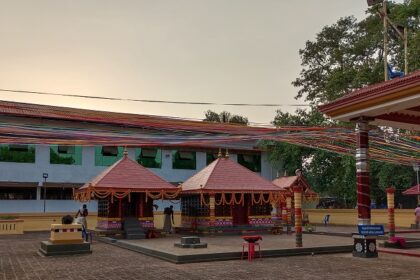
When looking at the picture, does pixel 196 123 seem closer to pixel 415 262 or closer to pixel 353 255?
pixel 353 255

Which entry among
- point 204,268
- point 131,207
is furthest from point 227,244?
point 131,207

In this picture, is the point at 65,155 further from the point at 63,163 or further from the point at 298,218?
the point at 298,218

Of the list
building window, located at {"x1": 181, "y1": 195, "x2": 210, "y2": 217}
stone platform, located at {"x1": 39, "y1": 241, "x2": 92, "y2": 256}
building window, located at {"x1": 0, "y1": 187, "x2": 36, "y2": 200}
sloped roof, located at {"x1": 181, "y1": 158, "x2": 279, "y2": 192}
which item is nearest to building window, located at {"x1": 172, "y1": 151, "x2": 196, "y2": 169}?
building window, located at {"x1": 0, "y1": 187, "x2": 36, "y2": 200}

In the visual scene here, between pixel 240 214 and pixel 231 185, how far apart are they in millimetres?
1912

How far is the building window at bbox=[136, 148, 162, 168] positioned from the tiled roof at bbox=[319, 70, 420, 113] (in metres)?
25.9

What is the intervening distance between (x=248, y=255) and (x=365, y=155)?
15.6ft

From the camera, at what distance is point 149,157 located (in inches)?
1608

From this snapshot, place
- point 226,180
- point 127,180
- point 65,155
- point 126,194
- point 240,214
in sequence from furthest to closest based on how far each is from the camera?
point 65,155, point 240,214, point 226,180, point 127,180, point 126,194

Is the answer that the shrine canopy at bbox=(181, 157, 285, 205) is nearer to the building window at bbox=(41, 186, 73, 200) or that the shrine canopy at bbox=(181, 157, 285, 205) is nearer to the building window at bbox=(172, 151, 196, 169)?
the building window at bbox=(41, 186, 73, 200)

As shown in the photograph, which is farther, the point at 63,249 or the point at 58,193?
the point at 58,193

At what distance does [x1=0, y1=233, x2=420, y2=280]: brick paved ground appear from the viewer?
12188 millimetres

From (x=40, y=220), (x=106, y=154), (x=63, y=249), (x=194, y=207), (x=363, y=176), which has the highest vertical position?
(x=106, y=154)

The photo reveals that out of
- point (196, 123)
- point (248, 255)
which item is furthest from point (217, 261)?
point (196, 123)

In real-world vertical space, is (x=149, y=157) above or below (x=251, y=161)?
above
